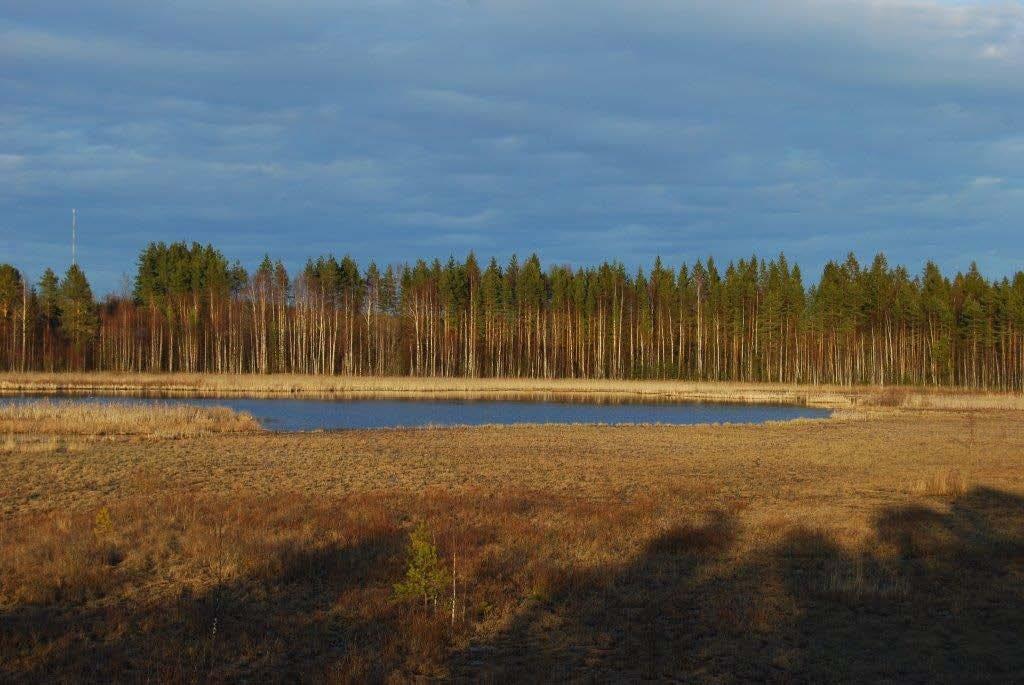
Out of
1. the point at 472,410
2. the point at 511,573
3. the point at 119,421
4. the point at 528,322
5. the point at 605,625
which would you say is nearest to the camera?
the point at 605,625

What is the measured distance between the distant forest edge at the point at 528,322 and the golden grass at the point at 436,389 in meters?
18.8

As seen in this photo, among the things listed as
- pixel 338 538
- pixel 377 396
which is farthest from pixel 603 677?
pixel 377 396

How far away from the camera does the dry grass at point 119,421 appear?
109 feet

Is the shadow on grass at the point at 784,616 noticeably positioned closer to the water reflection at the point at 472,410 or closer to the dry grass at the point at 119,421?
the dry grass at the point at 119,421

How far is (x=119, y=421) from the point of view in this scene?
34.9 meters

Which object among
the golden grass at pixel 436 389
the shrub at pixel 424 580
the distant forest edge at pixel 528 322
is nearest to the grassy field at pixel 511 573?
the shrub at pixel 424 580

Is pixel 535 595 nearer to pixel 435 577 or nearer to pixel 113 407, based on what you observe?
pixel 435 577

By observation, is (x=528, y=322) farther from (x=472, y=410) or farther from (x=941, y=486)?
(x=941, y=486)

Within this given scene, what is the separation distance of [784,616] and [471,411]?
1787 inches

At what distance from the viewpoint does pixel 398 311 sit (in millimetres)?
114250

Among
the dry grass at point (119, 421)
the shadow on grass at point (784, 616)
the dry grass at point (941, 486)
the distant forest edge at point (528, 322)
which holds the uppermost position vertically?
the distant forest edge at point (528, 322)

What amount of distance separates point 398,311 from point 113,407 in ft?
251

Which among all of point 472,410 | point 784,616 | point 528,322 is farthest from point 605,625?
point 528,322

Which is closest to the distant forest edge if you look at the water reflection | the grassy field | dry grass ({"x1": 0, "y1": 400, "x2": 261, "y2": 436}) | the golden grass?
the golden grass
